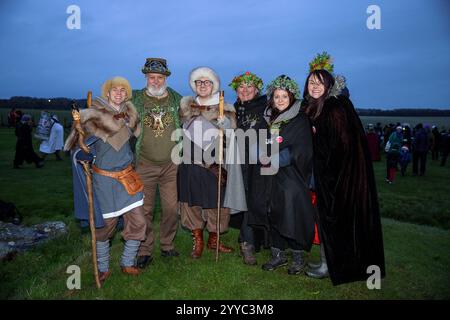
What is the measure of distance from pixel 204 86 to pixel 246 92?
64 cm

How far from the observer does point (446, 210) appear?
9.45 metres

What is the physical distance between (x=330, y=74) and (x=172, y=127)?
2.31 meters

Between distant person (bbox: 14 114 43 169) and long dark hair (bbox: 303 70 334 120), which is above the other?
long dark hair (bbox: 303 70 334 120)

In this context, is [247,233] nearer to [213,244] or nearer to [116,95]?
[213,244]

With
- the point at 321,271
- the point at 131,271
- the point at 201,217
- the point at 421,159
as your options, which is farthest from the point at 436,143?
the point at 131,271

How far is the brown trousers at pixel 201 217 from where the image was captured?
5645 millimetres

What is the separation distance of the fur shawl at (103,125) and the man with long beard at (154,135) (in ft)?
1.33

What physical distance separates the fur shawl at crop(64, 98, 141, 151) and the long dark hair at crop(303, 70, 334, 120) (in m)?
2.45

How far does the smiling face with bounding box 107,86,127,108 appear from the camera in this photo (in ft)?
15.3

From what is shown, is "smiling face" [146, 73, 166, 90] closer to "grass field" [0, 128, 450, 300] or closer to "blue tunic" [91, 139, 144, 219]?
"blue tunic" [91, 139, 144, 219]

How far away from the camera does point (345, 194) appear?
4.47 meters

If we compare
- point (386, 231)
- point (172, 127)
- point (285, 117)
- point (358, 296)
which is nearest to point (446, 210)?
point (386, 231)

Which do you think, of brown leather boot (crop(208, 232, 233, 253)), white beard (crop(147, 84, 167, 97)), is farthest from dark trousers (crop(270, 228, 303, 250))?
white beard (crop(147, 84, 167, 97))
